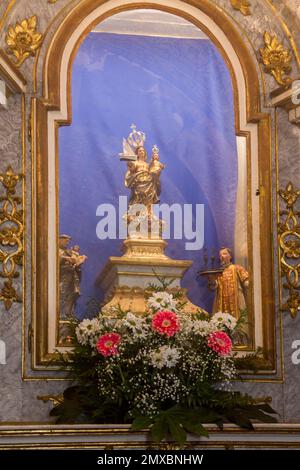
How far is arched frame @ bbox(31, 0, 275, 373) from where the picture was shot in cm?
572

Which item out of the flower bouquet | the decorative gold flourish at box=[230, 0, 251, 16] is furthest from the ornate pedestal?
the decorative gold flourish at box=[230, 0, 251, 16]

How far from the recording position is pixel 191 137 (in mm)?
6152

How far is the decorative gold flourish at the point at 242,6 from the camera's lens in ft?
20.4

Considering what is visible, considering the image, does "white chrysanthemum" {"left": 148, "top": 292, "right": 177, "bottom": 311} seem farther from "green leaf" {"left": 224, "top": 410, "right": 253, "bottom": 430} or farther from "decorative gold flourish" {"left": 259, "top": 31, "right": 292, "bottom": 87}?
"decorative gold flourish" {"left": 259, "top": 31, "right": 292, "bottom": 87}

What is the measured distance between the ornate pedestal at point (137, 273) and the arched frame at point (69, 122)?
0.30 m

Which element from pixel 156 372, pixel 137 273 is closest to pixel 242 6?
pixel 137 273

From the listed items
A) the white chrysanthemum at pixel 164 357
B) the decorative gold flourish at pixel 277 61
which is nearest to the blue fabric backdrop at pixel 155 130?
the decorative gold flourish at pixel 277 61

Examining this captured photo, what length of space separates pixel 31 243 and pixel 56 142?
1.90 ft

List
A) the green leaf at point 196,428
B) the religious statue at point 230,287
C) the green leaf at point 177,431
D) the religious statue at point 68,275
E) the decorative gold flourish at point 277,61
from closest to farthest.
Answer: the green leaf at point 177,431 → the green leaf at point 196,428 → the religious statue at point 68,275 → the religious statue at point 230,287 → the decorative gold flourish at point 277,61

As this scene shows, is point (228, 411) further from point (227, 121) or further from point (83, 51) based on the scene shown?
point (83, 51)

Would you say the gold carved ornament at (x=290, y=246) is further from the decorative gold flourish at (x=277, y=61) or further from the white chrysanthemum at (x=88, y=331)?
the white chrysanthemum at (x=88, y=331)

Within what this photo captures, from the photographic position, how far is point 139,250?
19.3 feet

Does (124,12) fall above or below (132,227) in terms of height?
above

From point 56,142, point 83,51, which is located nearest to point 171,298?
point 56,142
